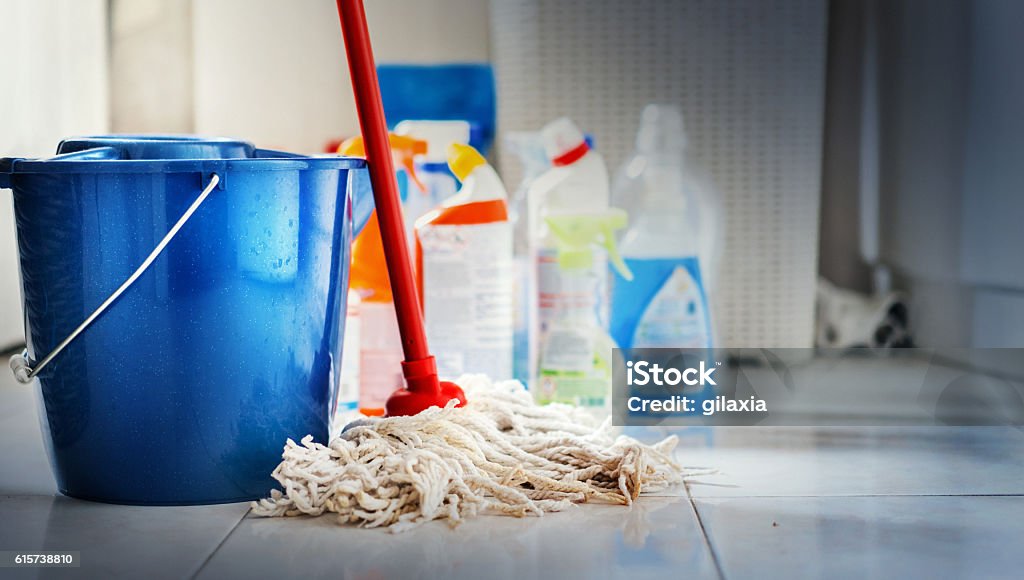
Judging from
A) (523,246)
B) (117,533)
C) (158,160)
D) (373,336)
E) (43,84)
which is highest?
(43,84)

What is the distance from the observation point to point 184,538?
3.13 ft

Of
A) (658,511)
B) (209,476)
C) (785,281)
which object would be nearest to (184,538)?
(209,476)

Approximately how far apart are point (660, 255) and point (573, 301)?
0.17 metres

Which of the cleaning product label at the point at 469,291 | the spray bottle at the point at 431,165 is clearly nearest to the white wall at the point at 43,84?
the spray bottle at the point at 431,165

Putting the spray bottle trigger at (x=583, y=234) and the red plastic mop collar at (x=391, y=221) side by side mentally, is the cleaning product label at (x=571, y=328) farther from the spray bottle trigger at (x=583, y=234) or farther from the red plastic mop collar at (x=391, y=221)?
the red plastic mop collar at (x=391, y=221)

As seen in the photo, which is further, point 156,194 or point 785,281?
point 785,281

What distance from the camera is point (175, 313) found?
3.29 feet

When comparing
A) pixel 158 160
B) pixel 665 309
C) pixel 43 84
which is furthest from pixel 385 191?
pixel 43 84

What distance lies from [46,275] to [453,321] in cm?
54

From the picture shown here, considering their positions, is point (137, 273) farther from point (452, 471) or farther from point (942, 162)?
point (942, 162)

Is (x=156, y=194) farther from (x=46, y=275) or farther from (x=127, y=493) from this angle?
(x=127, y=493)

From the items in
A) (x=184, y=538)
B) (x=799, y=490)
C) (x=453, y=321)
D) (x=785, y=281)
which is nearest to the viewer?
(x=184, y=538)

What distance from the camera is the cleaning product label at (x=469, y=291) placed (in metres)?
1.43

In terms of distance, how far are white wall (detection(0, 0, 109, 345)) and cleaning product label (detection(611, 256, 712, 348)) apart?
3.18ft
